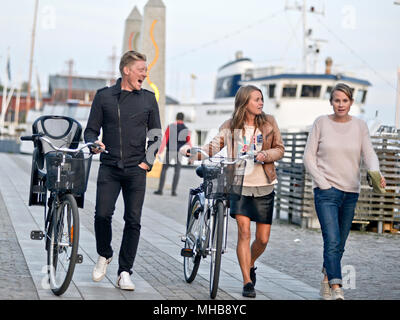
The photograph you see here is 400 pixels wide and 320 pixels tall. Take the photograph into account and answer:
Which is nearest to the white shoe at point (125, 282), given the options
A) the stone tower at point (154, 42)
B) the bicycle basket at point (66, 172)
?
the bicycle basket at point (66, 172)

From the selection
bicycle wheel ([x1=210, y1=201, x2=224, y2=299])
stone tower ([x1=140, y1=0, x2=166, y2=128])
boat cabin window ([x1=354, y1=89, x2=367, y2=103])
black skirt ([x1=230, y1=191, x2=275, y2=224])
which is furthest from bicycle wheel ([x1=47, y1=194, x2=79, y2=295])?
boat cabin window ([x1=354, y1=89, x2=367, y2=103])

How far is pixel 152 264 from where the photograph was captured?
28.4ft

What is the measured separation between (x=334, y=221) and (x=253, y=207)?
679 millimetres

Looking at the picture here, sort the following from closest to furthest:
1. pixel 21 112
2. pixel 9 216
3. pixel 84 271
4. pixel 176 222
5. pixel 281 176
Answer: pixel 84 271
pixel 9 216
pixel 176 222
pixel 281 176
pixel 21 112

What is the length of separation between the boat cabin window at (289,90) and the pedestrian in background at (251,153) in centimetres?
3279

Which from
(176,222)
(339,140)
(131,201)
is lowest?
(176,222)

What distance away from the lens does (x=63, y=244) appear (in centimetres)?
659

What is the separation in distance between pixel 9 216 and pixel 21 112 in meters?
108

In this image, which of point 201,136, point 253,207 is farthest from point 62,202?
point 201,136

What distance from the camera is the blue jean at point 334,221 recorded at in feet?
22.6

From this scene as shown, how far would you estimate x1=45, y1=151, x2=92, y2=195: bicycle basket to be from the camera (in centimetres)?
655

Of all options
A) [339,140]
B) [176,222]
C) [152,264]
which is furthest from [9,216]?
[339,140]

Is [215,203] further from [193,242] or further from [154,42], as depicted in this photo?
[154,42]

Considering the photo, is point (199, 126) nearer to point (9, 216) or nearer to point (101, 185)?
point (9, 216)
